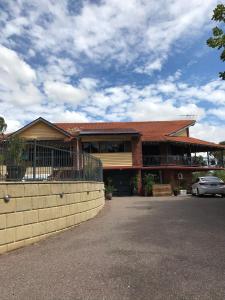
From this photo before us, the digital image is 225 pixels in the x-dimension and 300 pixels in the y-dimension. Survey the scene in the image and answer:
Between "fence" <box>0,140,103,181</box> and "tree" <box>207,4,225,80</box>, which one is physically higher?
"tree" <box>207,4,225,80</box>

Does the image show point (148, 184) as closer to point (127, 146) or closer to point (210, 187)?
point (127, 146)

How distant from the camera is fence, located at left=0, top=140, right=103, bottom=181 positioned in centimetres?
1035

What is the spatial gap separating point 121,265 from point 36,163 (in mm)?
4936

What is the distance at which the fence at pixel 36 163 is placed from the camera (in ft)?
34.0

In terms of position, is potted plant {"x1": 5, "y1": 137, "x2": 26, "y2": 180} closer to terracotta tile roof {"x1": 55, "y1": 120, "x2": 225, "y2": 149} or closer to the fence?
the fence

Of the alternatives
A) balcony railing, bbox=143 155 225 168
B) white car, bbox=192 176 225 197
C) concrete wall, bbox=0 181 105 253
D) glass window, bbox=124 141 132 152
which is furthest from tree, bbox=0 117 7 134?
concrete wall, bbox=0 181 105 253

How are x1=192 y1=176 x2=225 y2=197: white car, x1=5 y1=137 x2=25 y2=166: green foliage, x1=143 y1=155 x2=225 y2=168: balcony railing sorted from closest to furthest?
x1=5 y1=137 x2=25 y2=166: green foliage
x1=192 y1=176 x2=225 y2=197: white car
x1=143 y1=155 x2=225 y2=168: balcony railing

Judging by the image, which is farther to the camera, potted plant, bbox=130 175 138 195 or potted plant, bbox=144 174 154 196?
potted plant, bbox=130 175 138 195

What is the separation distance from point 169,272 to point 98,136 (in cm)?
2880

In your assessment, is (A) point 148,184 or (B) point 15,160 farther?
(A) point 148,184

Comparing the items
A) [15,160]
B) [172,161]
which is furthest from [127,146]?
[15,160]

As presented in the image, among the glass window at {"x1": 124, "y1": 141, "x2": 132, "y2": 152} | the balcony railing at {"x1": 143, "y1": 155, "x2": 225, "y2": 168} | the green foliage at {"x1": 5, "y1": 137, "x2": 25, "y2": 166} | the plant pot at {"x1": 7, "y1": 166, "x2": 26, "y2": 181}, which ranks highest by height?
the glass window at {"x1": 124, "y1": 141, "x2": 132, "y2": 152}

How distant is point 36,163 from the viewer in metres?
11.8

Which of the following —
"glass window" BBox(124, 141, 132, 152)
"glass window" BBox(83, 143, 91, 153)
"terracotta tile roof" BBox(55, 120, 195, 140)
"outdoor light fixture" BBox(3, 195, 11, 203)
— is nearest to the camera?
"outdoor light fixture" BBox(3, 195, 11, 203)
